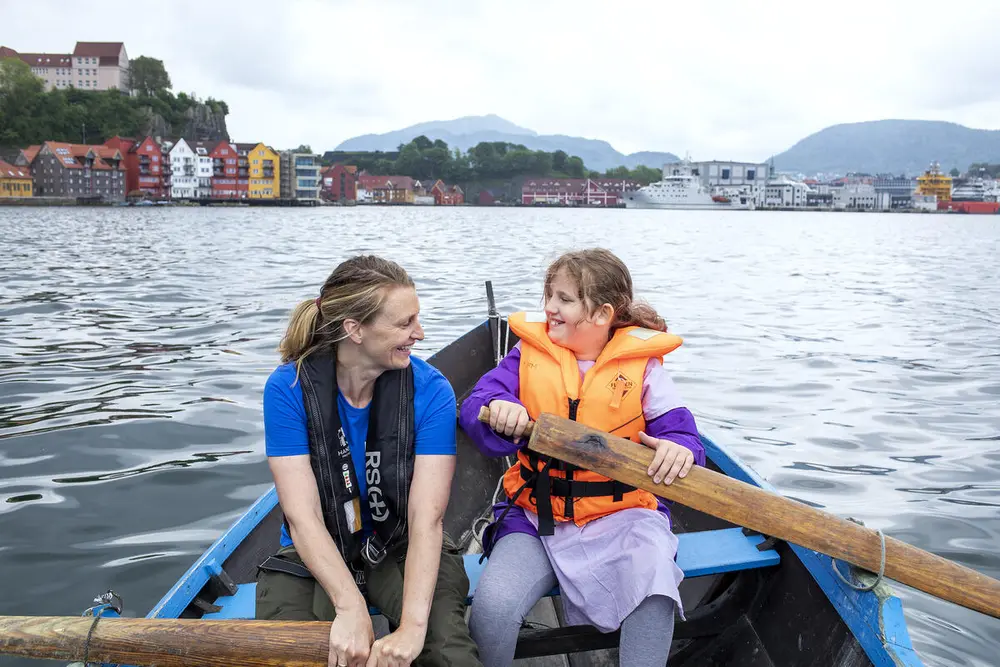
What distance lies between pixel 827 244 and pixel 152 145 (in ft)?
235

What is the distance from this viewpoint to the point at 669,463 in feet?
7.76

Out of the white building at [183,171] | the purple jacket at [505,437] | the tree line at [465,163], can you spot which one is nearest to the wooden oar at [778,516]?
the purple jacket at [505,437]

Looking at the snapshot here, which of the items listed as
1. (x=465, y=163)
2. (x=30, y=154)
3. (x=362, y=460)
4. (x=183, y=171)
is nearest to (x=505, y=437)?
(x=362, y=460)

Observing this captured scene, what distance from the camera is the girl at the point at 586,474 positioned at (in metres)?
2.44

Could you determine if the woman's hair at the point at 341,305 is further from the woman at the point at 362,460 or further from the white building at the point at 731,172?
the white building at the point at 731,172

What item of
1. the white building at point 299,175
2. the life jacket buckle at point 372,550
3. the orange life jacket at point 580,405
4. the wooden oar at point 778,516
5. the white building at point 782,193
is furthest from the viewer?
the white building at point 782,193

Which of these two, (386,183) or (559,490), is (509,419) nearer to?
(559,490)

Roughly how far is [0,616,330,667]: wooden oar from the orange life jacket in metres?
0.91

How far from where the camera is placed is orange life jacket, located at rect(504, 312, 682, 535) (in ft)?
8.86

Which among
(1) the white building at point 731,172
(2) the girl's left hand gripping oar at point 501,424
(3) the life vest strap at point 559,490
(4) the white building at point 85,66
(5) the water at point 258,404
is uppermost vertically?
(4) the white building at point 85,66

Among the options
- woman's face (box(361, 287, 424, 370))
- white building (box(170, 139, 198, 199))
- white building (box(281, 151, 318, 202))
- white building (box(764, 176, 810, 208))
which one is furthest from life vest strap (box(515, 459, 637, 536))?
white building (box(764, 176, 810, 208))

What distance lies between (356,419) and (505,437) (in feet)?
1.63

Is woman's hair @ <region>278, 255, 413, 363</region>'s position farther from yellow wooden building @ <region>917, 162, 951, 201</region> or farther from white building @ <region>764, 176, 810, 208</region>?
yellow wooden building @ <region>917, 162, 951, 201</region>

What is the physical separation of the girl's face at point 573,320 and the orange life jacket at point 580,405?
0.13 ft
